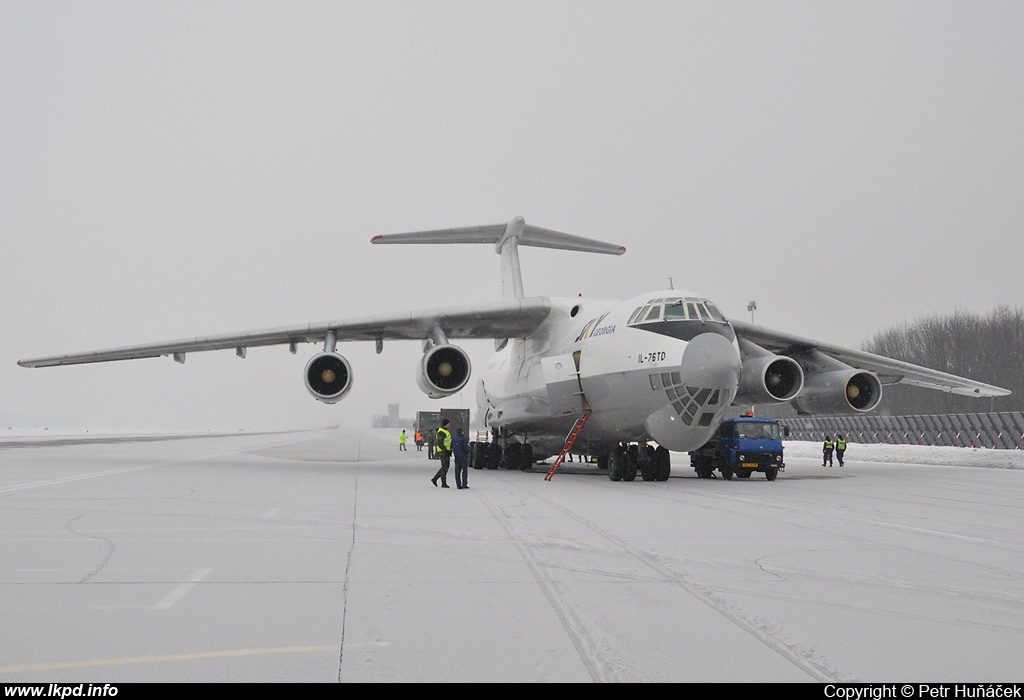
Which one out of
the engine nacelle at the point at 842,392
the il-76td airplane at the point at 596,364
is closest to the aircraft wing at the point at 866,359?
the il-76td airplane at the point at 596,364

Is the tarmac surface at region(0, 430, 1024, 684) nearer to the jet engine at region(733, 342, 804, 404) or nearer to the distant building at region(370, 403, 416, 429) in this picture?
the jet engine at region(733, 342, 804, 404)

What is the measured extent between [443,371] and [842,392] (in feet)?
30.1

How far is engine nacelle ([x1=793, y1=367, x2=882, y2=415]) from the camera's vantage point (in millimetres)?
19047

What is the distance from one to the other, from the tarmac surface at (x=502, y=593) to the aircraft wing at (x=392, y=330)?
8.36 metres

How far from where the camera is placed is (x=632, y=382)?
49.6 feet

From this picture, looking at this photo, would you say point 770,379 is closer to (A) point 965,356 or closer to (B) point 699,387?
(B) point 699,387

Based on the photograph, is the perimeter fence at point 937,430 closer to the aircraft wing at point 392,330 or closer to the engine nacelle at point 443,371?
the aircraft wing at point 392,330

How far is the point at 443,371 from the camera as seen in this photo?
59.5ft

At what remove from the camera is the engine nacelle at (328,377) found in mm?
18375

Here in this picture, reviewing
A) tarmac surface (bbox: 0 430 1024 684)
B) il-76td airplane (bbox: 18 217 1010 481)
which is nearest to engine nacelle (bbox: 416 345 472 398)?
il-76td airplane (bbox: 18 217 1010 481)

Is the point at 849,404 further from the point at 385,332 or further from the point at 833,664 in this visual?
the point at 833,664

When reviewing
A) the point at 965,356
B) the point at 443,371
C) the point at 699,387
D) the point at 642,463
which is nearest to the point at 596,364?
the point at 642,463

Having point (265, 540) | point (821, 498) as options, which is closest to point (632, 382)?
point (821, 498)

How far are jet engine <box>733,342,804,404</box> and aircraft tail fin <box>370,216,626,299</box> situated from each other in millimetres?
6785
